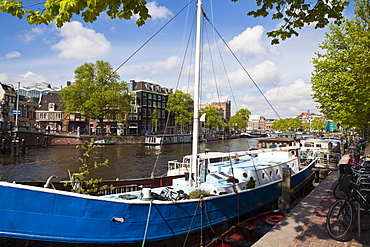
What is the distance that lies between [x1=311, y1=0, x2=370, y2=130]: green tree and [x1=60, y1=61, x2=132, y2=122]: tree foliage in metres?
39.5

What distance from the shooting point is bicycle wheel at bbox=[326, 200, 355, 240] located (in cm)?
589

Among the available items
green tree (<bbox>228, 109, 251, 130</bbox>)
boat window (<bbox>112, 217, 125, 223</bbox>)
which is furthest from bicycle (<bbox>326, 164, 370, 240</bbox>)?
green tree (<bbox>228, 109, 251, 130</bbox>)

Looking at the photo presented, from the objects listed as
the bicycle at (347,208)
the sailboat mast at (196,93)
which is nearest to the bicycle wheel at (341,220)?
the bicycle at (347,208)

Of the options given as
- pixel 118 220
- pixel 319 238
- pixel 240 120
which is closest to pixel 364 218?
pixel 319 238

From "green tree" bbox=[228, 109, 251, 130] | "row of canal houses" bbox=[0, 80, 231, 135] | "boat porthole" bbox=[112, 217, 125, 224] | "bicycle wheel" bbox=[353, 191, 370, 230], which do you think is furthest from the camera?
"green tree" bbox=[228, 109, 251, 130]

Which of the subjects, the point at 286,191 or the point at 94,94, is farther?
the point at 94,94

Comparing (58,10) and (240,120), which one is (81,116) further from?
(240,120)

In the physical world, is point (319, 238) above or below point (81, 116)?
below

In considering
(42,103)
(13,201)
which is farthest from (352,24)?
(42,103)

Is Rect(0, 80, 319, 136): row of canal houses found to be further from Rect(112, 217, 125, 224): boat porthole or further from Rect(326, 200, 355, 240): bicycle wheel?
Rect(326, 200, 355, 240): bicycle wheel

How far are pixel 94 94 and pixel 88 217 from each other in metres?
48.7

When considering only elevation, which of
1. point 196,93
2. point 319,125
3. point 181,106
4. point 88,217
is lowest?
point 88,217

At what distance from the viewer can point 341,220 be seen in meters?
6.06

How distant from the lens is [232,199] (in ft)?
30.8
